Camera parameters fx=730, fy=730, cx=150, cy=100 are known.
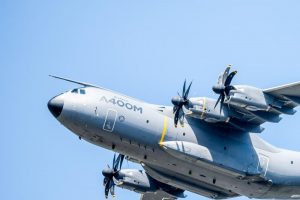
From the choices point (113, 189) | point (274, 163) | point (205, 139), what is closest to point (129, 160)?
point (113, 189)

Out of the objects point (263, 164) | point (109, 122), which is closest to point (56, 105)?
point (109, 122)

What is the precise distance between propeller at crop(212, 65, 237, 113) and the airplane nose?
6.95 metres

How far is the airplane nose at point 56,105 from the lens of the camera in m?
33.1

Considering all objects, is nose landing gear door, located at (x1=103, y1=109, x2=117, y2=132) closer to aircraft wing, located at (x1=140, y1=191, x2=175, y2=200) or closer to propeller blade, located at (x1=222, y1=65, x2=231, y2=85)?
propeller blade, located at (x1=222, y1=65, x2=231, y2=85)

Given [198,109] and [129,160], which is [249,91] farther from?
[129,160]

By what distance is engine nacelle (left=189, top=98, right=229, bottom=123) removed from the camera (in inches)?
1298

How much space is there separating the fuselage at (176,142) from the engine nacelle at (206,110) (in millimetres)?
1274

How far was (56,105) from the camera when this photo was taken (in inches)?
1303

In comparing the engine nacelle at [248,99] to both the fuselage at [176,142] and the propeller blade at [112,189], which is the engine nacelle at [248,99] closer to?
the fuselage at [176,142]

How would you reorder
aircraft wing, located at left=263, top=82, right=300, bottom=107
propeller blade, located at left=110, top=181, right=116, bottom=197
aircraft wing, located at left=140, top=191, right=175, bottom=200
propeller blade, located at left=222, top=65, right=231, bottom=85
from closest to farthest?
1. aircraft wing, located at left=263, top=82, right=300, bottom=107
2. propeller blade, located at left=222, top=65, right=231, bottom=85
3. propeller blade, located at left=110, top=181, right=116, bottom=197
4. aircraft wing, located at left=140, top=191, right=175, bottom=200

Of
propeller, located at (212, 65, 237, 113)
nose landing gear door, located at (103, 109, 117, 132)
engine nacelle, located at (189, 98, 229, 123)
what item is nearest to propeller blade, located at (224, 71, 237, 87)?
propeller, located at (212, 65, 237, 113)

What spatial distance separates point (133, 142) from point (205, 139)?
11.4 feet

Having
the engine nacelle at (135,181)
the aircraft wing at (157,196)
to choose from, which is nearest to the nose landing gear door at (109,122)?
the engine nacelle at (135,181)

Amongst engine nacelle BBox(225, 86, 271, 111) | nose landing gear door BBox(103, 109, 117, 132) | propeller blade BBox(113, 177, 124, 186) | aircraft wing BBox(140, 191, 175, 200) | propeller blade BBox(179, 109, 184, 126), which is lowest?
aircraft wing BBox(140, 191, 175, 200)
